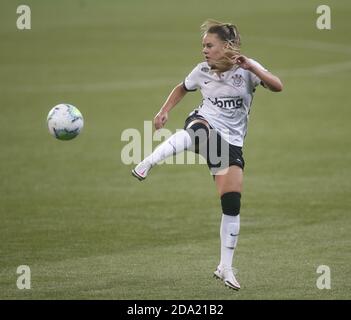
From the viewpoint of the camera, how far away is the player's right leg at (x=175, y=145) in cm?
1167

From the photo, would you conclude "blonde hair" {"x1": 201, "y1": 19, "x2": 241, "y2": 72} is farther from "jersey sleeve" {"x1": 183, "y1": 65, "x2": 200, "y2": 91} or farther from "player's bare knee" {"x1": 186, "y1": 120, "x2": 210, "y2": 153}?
"player's bare knee" {"x1": 186, "y1": 120, "x2": 210, "y2": 153}

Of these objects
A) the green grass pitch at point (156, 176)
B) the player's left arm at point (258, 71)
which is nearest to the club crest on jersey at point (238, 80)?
the player's left arm at point (258, 71)

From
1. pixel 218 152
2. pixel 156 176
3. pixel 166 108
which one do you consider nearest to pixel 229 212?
pixel 218 152

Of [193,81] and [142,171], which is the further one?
[193,81]

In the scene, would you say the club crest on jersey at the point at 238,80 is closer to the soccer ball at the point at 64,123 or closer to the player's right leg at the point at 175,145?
the player's right leg at the point at 175,145

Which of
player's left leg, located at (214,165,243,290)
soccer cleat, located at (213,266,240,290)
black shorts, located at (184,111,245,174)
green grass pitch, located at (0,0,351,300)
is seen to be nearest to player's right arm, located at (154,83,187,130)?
black shorts, located at (184,111,245,174)

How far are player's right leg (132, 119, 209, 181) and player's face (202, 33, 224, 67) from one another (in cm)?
74

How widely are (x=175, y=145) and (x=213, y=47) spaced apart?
114 cm

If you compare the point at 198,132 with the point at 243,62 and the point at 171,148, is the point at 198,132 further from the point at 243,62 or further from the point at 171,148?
the point at 243,62

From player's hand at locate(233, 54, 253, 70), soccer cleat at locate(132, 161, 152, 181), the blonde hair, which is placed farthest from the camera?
the blonde hair

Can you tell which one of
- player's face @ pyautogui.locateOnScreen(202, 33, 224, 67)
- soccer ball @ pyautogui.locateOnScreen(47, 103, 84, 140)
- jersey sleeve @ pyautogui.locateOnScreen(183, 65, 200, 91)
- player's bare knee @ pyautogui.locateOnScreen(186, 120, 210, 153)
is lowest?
Answer: player's bare knee @ pyautogui.locateOnScreen(186, 120, 210, 153)

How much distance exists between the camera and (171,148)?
1171 cm

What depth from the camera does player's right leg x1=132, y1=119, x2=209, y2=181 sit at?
1167 centimetres

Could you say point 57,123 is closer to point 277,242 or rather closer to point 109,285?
point 109,285
